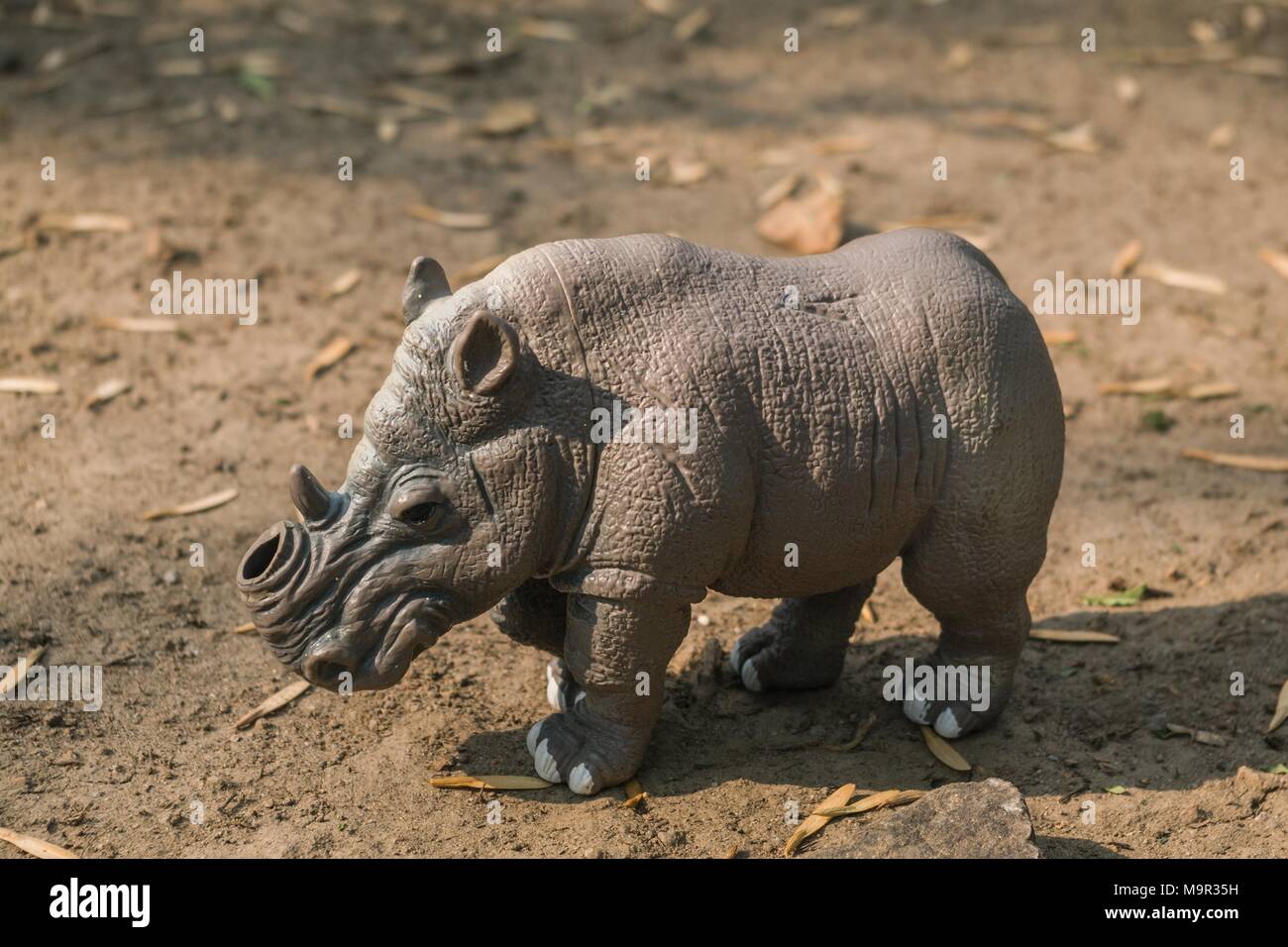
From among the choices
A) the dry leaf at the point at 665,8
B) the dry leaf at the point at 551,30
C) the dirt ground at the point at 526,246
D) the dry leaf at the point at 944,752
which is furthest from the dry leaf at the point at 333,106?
the dry leaf at the point at 944,752

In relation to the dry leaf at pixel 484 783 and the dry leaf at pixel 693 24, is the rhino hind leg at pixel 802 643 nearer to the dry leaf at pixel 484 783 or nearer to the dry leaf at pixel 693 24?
the dry leaf at pixel 484 783

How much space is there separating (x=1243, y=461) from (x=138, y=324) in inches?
229

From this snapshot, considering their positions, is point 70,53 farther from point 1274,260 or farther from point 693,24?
point 1274,260

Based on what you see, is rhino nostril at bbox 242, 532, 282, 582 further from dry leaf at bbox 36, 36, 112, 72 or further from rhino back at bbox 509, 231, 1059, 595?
dry leaf at bbox 36, 36, 112, 72

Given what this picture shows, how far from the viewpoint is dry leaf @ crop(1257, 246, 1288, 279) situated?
29.3ft

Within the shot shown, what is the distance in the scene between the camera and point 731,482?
4.41 metres

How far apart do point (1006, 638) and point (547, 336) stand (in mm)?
2033

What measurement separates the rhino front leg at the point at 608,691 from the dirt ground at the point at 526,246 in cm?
13

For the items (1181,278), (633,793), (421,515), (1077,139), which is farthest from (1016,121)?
(421,515)

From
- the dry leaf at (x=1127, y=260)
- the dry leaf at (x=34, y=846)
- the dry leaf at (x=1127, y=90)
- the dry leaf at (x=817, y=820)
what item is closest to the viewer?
the dry leaf at (x=34, y=846)

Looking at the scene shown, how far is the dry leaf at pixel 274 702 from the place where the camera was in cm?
531

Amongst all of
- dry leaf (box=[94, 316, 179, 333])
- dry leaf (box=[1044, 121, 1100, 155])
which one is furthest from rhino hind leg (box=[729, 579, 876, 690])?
dry leaf (box=[1044, 121, 1100, 155])

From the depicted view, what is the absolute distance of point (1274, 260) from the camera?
9008 mm

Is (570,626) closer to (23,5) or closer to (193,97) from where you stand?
(193,97)
